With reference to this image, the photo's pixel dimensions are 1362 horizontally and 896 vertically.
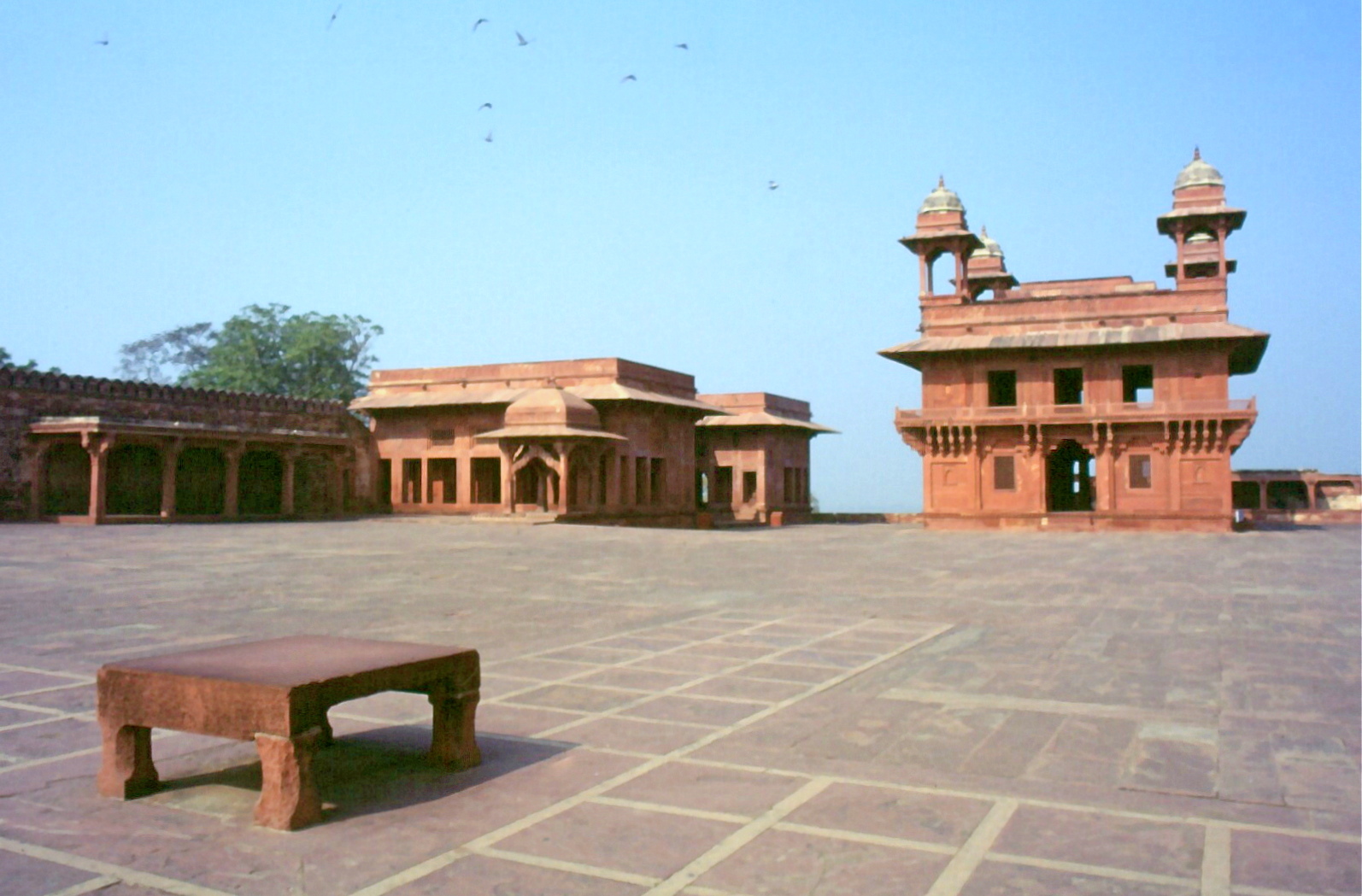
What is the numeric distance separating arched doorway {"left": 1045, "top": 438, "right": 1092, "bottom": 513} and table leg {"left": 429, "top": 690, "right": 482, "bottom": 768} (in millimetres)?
37576

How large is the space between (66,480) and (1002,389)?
29.7 meters

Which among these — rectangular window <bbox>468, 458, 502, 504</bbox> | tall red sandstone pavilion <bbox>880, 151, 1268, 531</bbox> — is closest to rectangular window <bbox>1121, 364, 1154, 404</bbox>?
tall red sandstone pavilion <bbox>880, 151, 1268, 531</bbox>

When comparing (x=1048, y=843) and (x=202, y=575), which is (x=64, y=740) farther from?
(x=202, y=575)

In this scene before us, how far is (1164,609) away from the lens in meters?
10.4

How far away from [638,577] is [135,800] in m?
9.77

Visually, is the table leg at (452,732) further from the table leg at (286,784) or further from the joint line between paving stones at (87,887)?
the joint line between paving stones at (87,887)

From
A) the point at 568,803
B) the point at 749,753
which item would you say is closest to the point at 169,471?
the point at 749,753

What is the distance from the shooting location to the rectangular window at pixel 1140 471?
32.3 metres

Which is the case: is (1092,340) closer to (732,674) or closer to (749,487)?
(749,487)

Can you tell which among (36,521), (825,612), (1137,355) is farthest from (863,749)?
(1137,355)

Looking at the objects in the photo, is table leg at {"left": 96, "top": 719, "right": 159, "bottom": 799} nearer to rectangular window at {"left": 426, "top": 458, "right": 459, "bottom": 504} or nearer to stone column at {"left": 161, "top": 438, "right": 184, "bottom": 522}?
stone column at {"left": 161, "top": 438, "right": 184, "bottom": 522}

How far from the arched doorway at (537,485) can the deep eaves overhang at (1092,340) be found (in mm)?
11662

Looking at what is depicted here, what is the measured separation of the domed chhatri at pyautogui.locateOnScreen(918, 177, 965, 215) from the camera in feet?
118

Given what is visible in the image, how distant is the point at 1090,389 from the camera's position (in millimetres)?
32781
